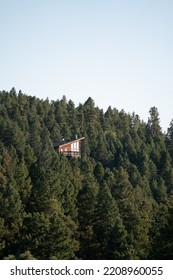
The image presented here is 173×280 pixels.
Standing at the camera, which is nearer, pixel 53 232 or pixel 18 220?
pixel 53 232

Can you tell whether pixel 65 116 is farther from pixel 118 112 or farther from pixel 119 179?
pixel 119 179

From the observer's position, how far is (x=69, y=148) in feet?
271

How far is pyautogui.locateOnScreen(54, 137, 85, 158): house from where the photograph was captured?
80.4 m

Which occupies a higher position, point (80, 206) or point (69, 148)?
point (69, 148)

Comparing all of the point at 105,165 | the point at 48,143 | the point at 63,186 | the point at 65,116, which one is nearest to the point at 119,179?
the point at 63,186

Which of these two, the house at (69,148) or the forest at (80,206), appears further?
the house at (69,148)

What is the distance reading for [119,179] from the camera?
52.6 metres

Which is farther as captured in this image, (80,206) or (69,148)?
(69,148)

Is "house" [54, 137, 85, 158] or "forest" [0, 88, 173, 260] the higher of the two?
"house" [54, 137, 85, 158]

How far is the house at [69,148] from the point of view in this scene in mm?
80431

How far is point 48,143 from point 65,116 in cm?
3609

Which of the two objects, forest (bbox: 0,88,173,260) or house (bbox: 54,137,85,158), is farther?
house (bbox: 54,137,85,158)

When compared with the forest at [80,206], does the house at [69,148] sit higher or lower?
higher
